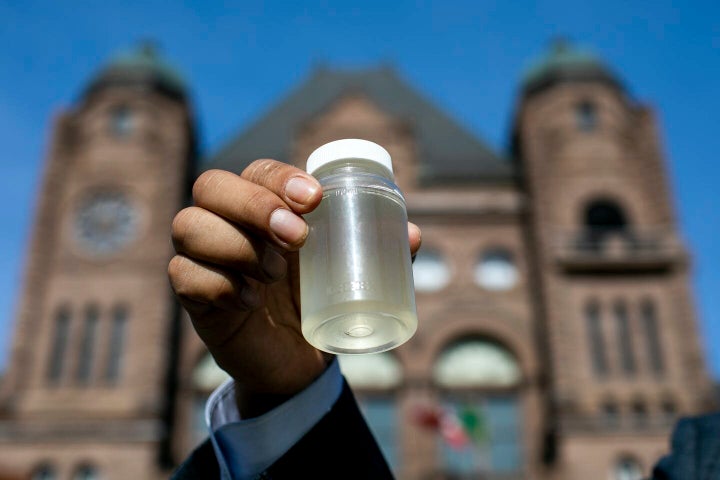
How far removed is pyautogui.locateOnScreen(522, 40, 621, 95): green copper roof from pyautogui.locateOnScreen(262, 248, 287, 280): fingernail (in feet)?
88.2

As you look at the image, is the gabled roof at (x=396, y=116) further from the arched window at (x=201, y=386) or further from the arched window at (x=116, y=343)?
the arched window at (x=201, y=386)

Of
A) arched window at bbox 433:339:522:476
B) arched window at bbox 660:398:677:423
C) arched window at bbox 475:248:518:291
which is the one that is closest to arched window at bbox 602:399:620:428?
arched window at bbox 660:398:677:423

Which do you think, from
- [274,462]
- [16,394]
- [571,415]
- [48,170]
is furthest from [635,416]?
[274,462]

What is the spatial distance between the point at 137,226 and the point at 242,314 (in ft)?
78.8

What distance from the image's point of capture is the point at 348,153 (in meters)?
1.98

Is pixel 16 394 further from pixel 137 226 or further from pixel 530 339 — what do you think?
pixel 530 339

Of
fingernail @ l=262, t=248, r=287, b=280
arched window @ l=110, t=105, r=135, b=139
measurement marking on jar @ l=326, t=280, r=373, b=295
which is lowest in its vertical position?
measurement marking on jar @ l=326, t=280, r=373, b=295

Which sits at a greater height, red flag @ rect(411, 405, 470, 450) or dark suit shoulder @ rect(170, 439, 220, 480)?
red flag @ rect(411, 405, 470, 450)

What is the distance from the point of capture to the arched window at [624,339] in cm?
2281

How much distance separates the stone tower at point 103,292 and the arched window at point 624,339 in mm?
12868

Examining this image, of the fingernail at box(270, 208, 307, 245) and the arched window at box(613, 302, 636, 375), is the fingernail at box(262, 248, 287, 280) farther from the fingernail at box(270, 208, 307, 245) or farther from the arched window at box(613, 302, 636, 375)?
the arched window at box(613, 302, 636, 375)

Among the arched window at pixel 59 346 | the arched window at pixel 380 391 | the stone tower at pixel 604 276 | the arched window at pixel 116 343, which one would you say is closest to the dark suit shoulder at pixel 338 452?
the stone tower at pixel 604 276

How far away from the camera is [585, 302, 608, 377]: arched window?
22797 millimetres

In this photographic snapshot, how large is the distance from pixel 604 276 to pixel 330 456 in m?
22.7
